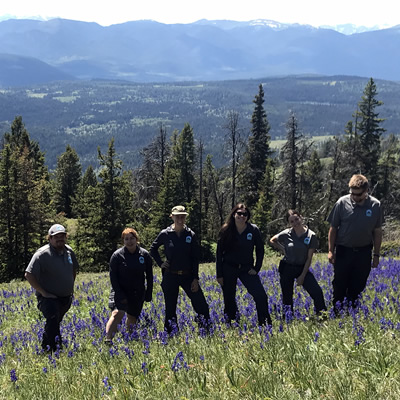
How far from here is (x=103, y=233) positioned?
3159 centimetres

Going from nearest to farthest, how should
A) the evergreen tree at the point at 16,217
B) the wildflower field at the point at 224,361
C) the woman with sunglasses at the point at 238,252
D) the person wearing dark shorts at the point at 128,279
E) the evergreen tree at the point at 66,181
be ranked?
the wildflower field at the point at 224,361, the person wearing dark shorts at the point at 128,279, the woman with sunglasses at the point at 238,252, the evergreen tree at the point at 16,217, the evergreen tree at the point at 66,181

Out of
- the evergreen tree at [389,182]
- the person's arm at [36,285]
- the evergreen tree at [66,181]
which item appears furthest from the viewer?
the evergreen tree at [66,181]

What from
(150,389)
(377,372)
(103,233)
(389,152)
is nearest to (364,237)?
(377,372)

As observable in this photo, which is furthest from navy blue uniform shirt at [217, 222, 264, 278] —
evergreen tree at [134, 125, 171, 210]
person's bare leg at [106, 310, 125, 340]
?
evergreen tree at [134, 125, 171, 210]

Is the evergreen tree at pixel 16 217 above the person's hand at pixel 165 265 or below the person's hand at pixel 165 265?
below

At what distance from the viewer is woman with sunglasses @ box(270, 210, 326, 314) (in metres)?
6.77

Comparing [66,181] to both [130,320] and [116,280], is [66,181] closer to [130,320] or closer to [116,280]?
[130,320]

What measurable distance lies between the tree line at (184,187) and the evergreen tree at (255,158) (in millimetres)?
107

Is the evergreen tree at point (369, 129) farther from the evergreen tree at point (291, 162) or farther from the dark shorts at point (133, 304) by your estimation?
the dark shorts at point (133, 304)

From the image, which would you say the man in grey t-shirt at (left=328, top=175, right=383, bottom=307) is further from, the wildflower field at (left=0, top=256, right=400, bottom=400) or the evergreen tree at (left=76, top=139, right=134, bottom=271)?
the evergreen tree at (left=76, top=139, right=134, bottom=271)

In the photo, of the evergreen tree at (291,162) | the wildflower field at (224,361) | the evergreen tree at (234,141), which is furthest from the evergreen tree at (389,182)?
the wildflower field at (224,361)

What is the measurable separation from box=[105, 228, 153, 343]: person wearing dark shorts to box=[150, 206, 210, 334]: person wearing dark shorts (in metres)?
0.28

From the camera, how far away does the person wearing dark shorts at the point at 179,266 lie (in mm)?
6808

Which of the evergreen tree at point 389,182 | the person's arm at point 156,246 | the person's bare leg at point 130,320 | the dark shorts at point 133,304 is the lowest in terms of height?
the evergreen tree at point 389,182
